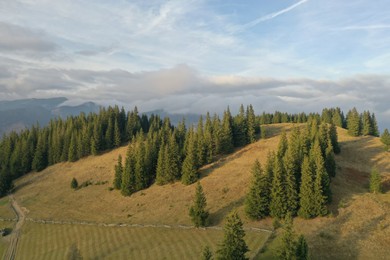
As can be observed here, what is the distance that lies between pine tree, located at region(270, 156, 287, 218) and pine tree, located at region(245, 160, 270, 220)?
1.29 m

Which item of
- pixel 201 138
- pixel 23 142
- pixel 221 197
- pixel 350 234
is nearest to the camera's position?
pixel 350 234

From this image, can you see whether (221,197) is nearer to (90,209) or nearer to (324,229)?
(324,229)

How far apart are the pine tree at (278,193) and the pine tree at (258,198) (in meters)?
1.29

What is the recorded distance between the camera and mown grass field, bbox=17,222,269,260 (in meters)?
52.9

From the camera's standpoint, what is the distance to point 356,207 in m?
61.3

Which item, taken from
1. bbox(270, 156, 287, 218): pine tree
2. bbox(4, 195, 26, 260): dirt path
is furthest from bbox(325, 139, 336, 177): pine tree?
bbox(4, 195, 26, 260): dirt path

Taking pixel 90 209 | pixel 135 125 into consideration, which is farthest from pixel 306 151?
pixel 135 125

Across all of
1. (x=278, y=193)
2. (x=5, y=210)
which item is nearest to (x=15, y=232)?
(x=5, y=210)

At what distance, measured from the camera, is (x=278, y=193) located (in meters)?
62.1

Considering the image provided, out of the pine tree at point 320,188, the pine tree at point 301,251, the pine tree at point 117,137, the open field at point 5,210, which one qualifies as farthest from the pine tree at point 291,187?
the pine tree at point 117,137

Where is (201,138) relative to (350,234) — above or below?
above

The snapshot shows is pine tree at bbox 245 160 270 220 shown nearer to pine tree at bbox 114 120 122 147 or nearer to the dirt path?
the dirt path

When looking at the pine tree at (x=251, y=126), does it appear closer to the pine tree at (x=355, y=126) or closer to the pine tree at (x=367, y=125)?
the pine tree at (x=355, y=126)

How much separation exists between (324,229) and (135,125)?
4468 inches
